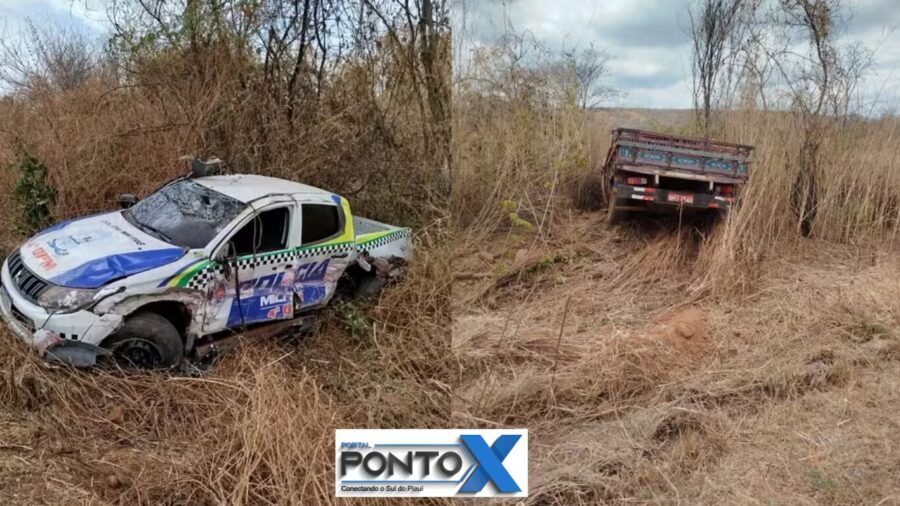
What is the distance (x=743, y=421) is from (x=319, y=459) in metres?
2.02

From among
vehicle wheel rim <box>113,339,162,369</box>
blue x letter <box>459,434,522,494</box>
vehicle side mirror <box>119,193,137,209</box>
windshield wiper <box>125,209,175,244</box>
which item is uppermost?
vehicle side mirror <box>119,193,137,209</box>

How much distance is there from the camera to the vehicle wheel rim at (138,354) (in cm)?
333

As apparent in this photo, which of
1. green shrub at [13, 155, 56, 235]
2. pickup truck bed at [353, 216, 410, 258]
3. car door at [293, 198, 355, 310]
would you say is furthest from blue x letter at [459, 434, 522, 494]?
green shrub at [13, 155, 56, 235]

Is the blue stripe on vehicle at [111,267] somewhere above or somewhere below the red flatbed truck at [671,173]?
below

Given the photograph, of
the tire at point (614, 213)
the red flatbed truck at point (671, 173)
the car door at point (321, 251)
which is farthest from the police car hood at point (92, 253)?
the red flatbed truck at point (671, 173)

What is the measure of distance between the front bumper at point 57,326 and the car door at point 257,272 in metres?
0.60

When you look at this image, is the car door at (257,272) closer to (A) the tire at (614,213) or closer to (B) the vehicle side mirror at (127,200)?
(B) the vehicle side mirror at (127,200)

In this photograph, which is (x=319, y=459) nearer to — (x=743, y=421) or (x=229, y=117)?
(x=743, y=421)

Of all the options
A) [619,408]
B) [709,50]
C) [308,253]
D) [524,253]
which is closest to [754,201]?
[709,50]

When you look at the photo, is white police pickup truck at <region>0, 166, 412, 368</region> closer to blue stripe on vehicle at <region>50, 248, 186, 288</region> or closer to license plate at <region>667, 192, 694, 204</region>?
blue stripe on vehicle at <region>50, 248, 186, 288</region>

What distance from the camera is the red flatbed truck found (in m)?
4.39

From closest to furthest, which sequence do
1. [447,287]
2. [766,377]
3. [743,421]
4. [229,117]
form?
1. [743,421]
2. [766,377]
3. [447,287]
4. [229,117]

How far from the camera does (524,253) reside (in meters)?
3.68

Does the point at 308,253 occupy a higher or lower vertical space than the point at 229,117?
lower
